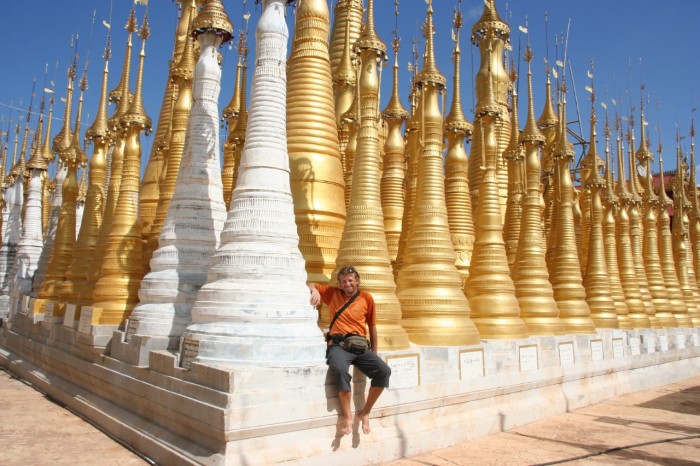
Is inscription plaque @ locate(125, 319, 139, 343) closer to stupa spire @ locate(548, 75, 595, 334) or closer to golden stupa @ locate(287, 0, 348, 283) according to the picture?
golden stupa @ locate(287, 0, 348, 283)

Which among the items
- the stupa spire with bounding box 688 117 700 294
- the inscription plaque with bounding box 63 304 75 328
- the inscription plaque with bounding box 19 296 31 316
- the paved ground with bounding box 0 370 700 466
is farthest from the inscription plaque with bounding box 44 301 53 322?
the stupa spire with bounding box 688 117 700 294

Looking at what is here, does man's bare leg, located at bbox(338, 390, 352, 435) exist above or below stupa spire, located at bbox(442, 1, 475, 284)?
below

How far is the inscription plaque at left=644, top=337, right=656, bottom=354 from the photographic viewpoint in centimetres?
1683

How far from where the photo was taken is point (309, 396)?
24.0ft

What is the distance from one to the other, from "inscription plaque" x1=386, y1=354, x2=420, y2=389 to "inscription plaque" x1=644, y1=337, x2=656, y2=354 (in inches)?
423

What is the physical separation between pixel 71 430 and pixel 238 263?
14.0 ft

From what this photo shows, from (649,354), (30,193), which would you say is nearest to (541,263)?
(649,354)

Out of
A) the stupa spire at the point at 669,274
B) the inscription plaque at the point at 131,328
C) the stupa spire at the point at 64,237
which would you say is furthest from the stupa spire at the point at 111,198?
the stupa spire at the point at 669,274

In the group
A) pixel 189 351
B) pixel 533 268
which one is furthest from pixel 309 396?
pixel 533 268

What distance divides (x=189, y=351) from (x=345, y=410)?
226 centimetres

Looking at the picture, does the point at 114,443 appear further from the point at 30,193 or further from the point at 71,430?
the point at 30,193

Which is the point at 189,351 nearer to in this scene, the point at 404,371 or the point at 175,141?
the point at 404,371

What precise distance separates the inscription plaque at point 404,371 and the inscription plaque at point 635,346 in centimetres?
957

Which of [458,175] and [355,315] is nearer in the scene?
[355,315]
